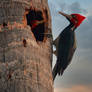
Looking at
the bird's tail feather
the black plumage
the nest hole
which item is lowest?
the bird's tail feather

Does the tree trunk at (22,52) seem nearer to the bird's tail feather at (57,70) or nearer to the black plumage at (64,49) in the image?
the black plumage at (64,49)

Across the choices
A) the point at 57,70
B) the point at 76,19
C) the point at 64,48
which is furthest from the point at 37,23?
the point at 57,70

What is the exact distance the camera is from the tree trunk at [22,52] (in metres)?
8.27

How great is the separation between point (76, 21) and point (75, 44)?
70cm

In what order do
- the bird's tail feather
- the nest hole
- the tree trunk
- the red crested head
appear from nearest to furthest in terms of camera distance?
the tree trunk → the nest hole → the bird's tail feather → the red crested head

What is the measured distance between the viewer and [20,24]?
8.90m

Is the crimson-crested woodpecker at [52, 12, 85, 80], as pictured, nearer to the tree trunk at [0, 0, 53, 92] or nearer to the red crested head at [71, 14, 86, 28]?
the red crested head at [71, 14, 86, 28]

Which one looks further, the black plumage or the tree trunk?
the black plumage

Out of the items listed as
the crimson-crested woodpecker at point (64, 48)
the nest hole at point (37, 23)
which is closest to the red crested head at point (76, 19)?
the crimson-crested woodpecker at point (64, 48)

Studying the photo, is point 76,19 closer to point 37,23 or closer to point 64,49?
point 64,49

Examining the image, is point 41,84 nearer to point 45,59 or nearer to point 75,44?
point 45,59

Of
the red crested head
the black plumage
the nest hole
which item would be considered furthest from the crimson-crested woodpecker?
the nest hole

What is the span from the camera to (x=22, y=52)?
8.52 metres

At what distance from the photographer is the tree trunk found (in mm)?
8273
